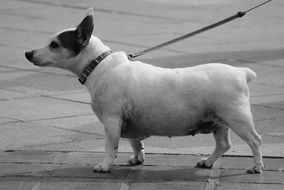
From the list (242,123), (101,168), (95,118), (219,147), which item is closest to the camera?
(242,123)

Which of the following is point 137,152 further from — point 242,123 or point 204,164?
point 242,123

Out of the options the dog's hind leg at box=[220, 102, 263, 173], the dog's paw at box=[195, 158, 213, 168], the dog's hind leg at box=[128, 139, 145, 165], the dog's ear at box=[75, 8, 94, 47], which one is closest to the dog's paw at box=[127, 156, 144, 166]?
the dog's hind leg at box=[128, 139, 145, 165]

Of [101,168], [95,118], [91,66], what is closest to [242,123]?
[101,168]

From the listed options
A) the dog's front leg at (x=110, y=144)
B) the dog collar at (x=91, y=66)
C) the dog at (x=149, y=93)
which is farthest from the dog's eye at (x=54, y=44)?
the dog's front leg at (x=110, y=144)

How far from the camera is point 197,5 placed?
18.4 metres

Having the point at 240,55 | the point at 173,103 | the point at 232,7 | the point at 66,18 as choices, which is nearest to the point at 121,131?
the point at 173,103

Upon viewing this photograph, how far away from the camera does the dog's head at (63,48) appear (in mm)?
7418

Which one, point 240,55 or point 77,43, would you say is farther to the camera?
point 240,55

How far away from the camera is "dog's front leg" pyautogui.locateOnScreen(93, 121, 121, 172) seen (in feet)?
24.1

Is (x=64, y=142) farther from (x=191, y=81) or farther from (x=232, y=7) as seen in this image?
(x=232, y=7)

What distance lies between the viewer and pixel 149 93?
7305 millimetres

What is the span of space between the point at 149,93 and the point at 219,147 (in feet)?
2.70

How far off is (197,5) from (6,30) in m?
4.76

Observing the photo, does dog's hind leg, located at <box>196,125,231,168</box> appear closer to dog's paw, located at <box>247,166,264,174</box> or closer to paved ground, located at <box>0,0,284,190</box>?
paved ground, located at <box>0,0,284,190</box>
